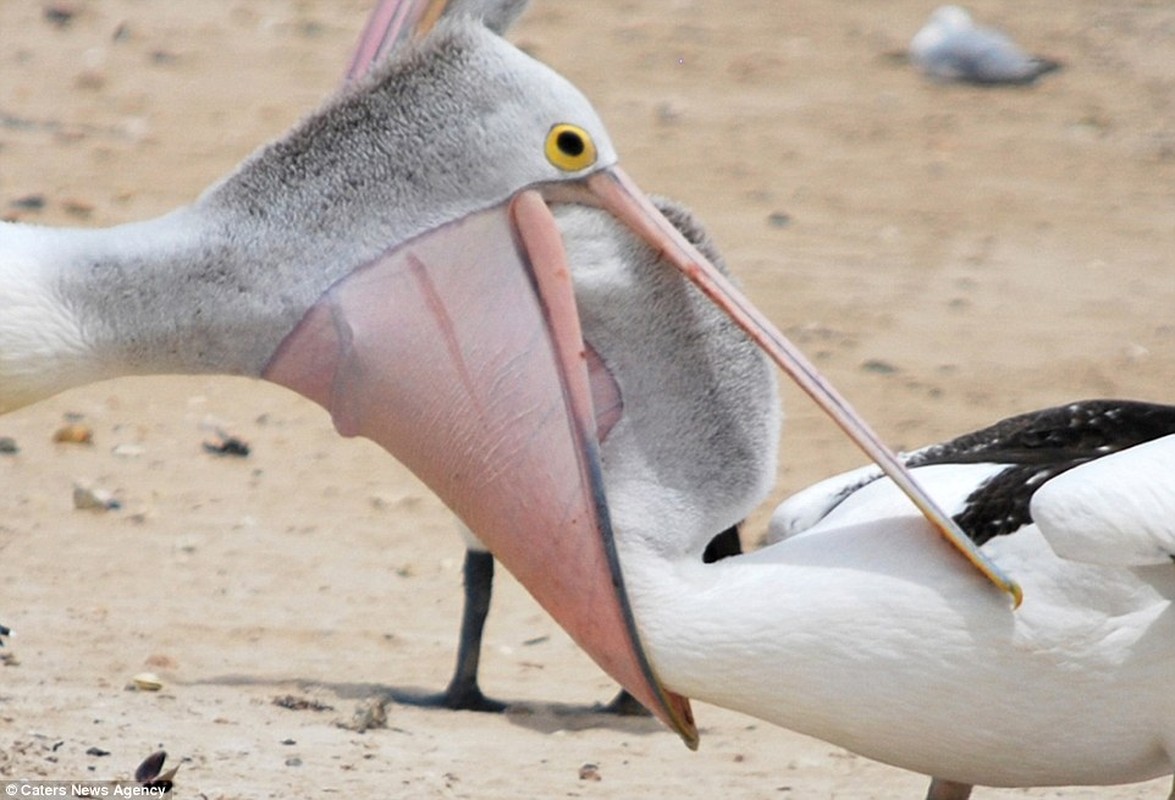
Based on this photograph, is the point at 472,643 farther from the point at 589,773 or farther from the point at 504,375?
the point at 504,375

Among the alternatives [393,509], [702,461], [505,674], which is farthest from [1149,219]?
[702,461]

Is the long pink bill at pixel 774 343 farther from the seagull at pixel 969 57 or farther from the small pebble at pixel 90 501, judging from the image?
the seagull at pixel 969 57

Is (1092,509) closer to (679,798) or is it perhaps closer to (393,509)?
(679,798)

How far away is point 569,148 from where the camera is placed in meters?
2.64

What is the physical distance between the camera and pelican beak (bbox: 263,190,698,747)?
263 centimetres

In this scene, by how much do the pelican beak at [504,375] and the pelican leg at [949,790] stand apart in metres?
0.62

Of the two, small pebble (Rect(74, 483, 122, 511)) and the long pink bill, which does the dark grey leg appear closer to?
small pebble (Rect(74, 483, 122, 511))

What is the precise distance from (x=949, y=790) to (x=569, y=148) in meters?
1.14

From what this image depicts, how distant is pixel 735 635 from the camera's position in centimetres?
261

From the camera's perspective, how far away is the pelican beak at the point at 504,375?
8.63ft

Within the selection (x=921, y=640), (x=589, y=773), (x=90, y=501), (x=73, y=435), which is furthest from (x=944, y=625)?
(x=73, y=435)

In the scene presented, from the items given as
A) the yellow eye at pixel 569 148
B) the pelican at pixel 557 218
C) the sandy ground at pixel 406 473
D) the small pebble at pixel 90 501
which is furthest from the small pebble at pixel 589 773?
the small pebble at pixel 90 501

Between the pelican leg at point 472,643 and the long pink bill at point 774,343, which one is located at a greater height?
the long pink bill at point 774,343

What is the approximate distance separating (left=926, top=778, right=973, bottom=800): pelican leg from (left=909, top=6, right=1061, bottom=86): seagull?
19.3ft
